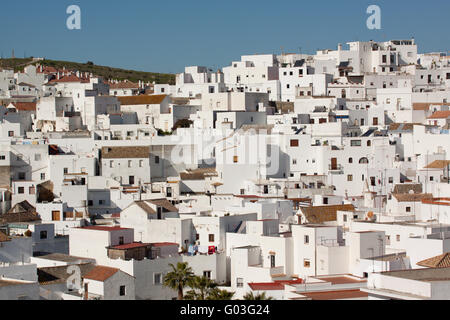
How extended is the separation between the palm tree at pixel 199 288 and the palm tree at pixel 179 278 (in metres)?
0.61

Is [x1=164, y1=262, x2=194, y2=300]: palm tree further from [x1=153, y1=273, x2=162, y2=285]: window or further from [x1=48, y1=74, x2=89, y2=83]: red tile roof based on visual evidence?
[x1=48, y1=74, x2=89, y2=83]: red tile roof

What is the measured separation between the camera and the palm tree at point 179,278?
68.3 ft

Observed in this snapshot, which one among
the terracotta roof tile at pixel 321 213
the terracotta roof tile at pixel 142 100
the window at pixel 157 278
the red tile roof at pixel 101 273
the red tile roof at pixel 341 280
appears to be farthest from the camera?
the terracotta roof tile at pixel 142 100

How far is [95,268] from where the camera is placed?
70.8ft

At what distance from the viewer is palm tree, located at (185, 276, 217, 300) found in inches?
745

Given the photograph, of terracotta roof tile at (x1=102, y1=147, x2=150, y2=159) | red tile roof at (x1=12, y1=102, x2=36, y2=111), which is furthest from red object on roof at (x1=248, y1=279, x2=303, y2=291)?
red tile roof at (x1=12, y1=102, x2=36, y2=111)

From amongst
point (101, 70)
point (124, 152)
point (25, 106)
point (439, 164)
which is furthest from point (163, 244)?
point (101, 70)

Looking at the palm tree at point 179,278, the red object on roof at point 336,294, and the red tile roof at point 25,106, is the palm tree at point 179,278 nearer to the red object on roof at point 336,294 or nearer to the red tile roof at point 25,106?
the red object on roof at point 336,294

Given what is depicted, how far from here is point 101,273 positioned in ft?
68.8

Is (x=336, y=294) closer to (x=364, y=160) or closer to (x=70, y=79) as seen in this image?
(x=364, y=160)

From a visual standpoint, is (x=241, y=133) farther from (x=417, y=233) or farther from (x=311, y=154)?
(x=417, y=233)

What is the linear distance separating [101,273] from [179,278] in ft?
6.21

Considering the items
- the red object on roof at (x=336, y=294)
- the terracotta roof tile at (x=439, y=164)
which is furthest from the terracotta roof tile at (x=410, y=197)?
the red object on roof at (x=336, y=294)
